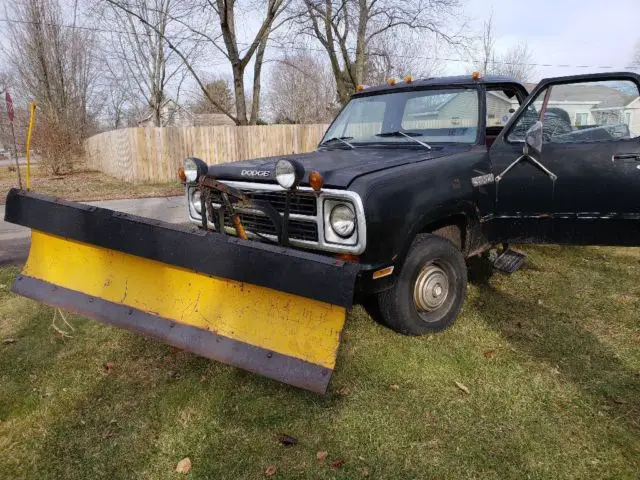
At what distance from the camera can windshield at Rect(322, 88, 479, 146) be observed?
4.28 meters

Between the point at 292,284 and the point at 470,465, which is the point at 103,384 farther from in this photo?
the point at 470,465

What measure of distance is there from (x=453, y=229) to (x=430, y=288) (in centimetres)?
65

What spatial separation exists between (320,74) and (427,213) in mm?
50701

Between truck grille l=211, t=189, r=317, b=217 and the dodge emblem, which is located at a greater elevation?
the dodge emblem

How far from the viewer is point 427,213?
350 centimetres

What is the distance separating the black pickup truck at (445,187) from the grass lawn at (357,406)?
548mm

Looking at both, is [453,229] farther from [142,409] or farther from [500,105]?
[142,409]

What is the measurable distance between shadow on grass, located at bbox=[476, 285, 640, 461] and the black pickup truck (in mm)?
434

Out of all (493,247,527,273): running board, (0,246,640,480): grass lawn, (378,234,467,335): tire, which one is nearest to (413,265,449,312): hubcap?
(378,234,467,335): tire

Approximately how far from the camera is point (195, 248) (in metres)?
2.87

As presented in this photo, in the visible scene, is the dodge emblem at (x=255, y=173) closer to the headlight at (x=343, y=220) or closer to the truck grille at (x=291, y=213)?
the truck grille at (x=291, y=213)

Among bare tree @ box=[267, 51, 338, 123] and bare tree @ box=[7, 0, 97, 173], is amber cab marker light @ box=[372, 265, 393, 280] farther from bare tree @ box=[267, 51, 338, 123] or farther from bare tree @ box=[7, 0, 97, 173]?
bare tree @ box=[267, 51, 338, 123]

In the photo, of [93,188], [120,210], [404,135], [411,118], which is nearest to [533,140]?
[404,135]

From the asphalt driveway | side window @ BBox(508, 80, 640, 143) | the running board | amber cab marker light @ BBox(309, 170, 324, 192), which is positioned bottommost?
the asphalt driveway
